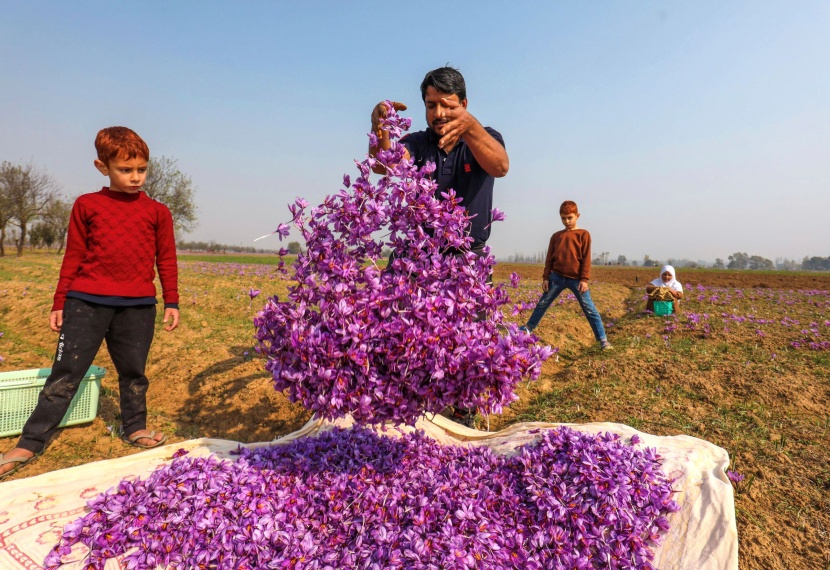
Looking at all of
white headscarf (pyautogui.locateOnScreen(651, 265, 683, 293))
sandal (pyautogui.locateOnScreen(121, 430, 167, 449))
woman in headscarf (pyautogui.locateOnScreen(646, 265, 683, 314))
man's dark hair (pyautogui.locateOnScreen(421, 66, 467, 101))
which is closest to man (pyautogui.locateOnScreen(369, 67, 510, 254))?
man's dark hair (pyautogui.locateOnScreen(421, 66, 467, 101))

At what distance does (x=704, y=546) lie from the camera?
293 cm

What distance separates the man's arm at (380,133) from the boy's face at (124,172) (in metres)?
2.44

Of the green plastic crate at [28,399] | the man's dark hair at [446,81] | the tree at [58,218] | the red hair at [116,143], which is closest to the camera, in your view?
the man's dark hair at [446,81]

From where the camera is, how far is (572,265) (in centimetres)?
922

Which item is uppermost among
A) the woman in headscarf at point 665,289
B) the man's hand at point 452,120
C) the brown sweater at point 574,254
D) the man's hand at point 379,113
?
the man's hand at point 379,113

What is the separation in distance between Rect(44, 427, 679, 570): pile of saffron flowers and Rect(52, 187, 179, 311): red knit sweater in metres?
2.03

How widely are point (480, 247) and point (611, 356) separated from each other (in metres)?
5.50

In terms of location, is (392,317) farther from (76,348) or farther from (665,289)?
(665,289)

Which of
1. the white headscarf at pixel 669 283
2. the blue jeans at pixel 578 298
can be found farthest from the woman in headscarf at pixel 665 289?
the blue jeans at pixel 578 298

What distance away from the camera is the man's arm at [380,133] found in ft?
10.2

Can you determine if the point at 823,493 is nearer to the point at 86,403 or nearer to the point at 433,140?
the point at 433,140

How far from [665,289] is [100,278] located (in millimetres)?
13572

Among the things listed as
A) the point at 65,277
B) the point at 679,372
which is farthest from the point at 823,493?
the point at 65,277

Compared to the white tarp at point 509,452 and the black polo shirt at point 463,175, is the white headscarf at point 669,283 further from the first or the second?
the black polo shirt at point 463,175
